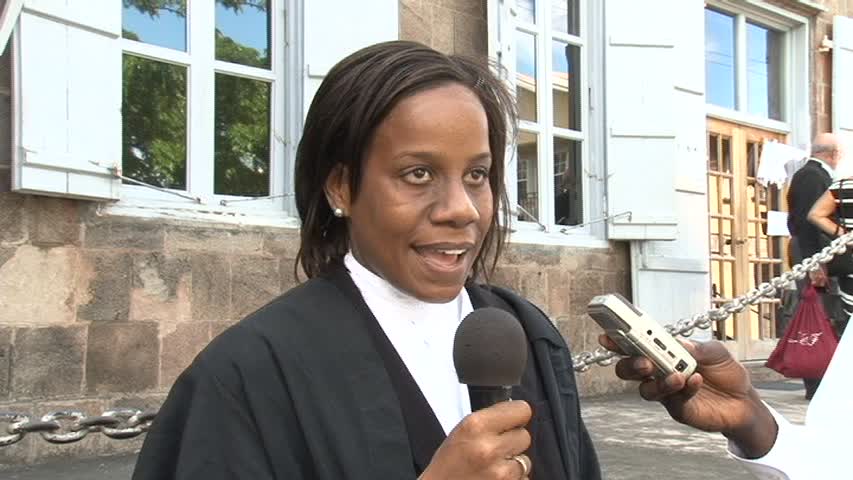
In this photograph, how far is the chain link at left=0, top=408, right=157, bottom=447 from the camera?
7.36 feet

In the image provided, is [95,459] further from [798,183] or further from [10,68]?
[798,183]

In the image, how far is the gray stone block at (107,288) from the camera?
15.1 feet

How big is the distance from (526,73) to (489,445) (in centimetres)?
611

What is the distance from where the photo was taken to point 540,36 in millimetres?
7086

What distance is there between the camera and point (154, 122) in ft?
16.9

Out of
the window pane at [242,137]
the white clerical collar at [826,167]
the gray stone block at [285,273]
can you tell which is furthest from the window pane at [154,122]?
the white clerical collar at [826,167]

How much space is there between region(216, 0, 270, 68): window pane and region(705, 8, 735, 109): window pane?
4775mm

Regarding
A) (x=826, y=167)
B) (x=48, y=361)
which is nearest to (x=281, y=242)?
(x=48, y=361)

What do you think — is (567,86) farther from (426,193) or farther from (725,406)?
(426,193)

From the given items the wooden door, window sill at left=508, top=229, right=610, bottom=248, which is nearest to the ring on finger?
window sill at left=508, top=229, right=610, bottom=248

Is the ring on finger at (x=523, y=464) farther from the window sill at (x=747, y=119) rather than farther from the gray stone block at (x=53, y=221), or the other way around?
the window sill at (x=747, y=119)

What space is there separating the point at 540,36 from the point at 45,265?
398 cm

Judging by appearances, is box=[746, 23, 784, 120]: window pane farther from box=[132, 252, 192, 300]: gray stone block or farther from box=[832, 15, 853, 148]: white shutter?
box=[132, 252, 192, 300]: gray stone block

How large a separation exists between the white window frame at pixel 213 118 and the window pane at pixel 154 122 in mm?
40
